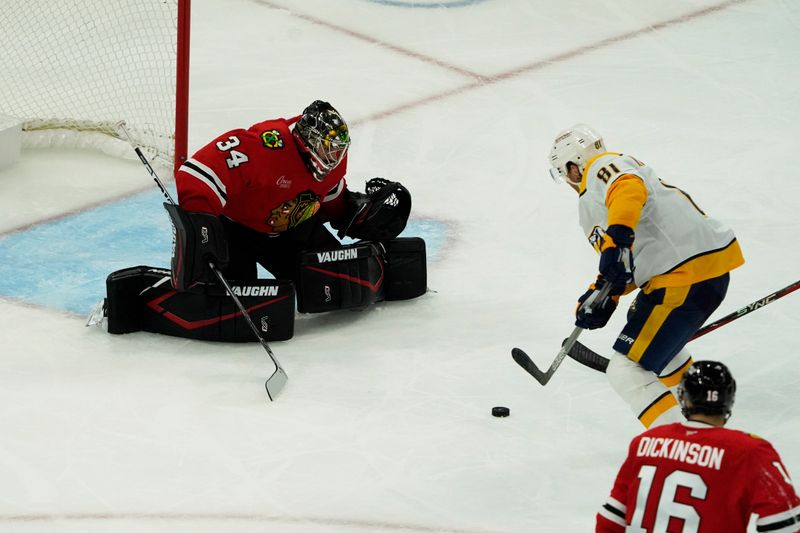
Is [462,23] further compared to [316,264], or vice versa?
[462,23]

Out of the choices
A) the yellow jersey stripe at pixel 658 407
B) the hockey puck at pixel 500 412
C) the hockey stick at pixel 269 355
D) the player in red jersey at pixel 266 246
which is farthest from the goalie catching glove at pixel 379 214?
the yellow jersey stripe at pixel 658 407

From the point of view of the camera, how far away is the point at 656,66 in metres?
7.06

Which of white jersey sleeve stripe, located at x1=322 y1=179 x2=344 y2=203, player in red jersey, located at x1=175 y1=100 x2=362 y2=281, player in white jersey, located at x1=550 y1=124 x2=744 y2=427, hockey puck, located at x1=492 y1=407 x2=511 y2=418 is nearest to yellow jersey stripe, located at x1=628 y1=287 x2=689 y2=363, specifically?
player in white jersey, located at x1=550 y1=124 x2=744 y2=427

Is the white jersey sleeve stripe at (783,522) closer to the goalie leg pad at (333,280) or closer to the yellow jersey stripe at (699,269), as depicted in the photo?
the yellow jersey stripe at (699,269)

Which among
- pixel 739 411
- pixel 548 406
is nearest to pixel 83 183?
pixel 548 406

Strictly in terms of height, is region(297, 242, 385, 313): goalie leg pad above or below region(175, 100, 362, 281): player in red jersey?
below

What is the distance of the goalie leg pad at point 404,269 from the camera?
4.66m

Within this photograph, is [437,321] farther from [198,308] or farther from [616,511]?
[616,511]

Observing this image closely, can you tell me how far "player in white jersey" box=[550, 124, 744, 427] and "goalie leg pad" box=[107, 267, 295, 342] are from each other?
3.65 feet

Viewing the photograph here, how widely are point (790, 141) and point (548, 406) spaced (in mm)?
2745

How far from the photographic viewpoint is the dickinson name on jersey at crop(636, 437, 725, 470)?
236cm

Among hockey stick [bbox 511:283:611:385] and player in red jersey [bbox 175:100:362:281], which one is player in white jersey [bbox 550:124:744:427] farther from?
player in red jersey [bbox 175:100:362:281]

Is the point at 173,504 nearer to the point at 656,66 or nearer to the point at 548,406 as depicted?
the point at 548,406

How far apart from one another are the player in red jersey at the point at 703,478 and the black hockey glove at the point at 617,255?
93 centimetres
